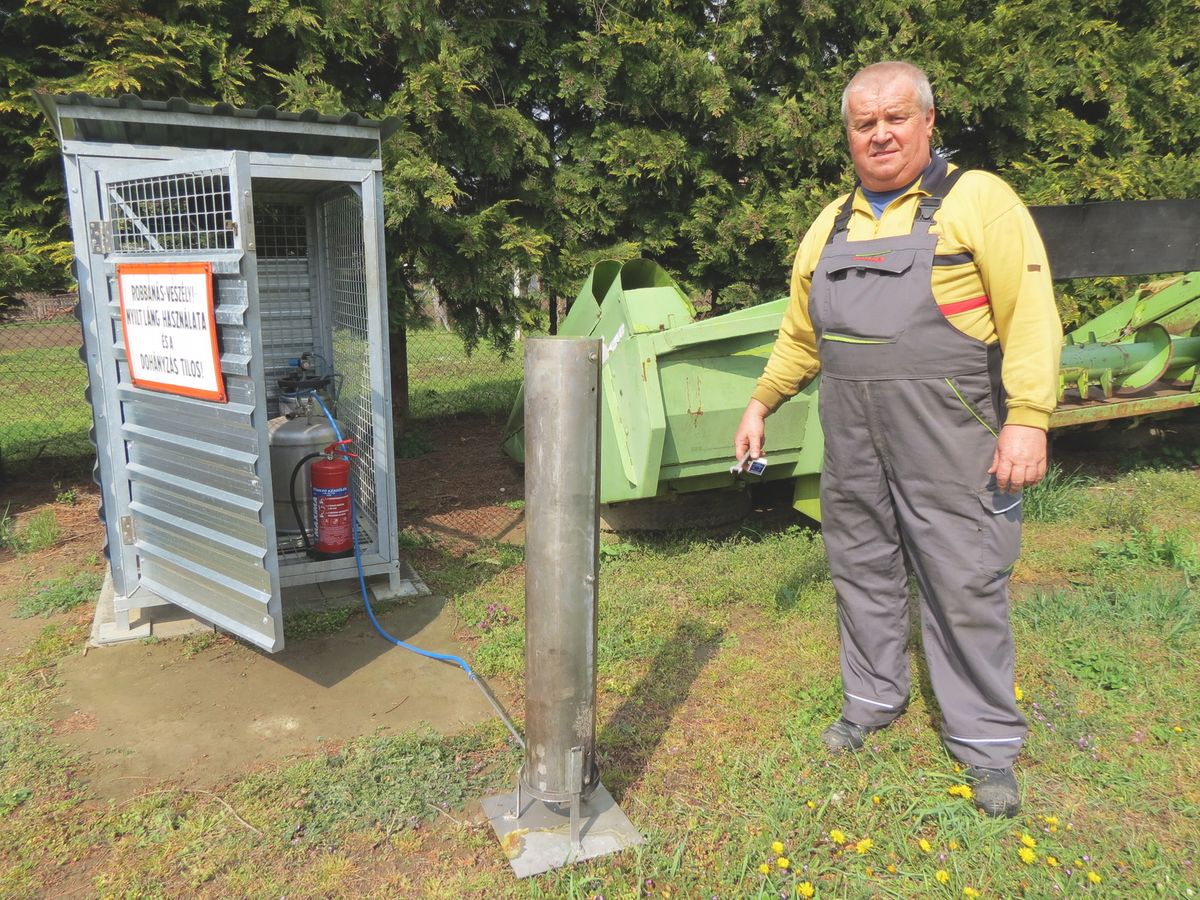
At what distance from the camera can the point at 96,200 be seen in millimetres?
3479

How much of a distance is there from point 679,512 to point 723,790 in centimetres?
233

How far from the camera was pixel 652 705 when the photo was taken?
126 inches

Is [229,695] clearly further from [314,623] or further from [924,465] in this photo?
[924,465]

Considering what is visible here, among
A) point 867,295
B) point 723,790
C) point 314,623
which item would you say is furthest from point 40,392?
point 867,295

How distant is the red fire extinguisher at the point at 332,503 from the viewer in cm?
404

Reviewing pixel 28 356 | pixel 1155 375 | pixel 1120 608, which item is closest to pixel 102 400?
pixel 1120 608

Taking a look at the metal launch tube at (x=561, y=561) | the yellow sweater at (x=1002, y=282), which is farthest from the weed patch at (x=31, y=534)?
the yellow sweater at (x=1002, y=282)

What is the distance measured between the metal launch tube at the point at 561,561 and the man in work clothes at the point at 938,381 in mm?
877

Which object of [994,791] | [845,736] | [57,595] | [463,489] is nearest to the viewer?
[994,791]

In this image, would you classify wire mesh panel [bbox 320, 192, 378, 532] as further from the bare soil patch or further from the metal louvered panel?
the metal louvered panel

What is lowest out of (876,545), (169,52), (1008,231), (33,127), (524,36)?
(876,545)

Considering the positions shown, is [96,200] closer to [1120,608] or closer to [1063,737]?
[1063,737]

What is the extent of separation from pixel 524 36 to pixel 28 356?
33.0 feet

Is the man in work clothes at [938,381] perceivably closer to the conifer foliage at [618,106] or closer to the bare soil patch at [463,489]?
the bare soil patch at [463,489]
